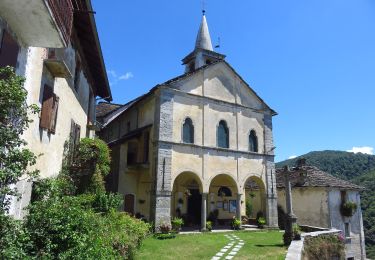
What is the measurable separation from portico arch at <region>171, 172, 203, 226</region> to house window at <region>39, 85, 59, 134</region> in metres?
14.7

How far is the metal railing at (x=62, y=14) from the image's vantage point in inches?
244

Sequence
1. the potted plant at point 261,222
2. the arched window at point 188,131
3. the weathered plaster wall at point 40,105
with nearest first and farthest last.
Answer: the weathered plaster wall at point 40,105
the arched window at point 188,131
the potted plant at point 261,222

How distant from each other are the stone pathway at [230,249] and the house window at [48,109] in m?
7.85

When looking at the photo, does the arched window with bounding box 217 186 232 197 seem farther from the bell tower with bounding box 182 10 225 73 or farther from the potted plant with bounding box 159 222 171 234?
the bell tower with bounding box 182 10 225 73

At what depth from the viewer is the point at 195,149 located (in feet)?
74.3

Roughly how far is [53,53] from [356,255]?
2874 cm

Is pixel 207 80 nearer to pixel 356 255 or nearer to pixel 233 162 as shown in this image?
pixel 233 162

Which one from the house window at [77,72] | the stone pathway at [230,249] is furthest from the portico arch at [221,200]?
the house window at [77,72]

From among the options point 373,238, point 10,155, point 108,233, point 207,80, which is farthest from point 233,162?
point 373,238

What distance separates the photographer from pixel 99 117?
34406 mm

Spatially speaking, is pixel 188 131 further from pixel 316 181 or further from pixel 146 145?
pixel 316 181

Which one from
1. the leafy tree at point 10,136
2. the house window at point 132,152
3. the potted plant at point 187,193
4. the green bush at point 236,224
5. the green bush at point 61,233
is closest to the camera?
the leafy tree at point 10,136

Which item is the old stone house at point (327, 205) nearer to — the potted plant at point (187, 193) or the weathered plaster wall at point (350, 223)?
the weathered plaster wall at point (350, 223)

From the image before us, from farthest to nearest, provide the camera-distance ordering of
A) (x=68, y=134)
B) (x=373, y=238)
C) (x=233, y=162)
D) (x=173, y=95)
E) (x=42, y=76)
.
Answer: (x=373, y=238)
(x=233, y=162)
(x=173, y=95)
(x=68, y=134)
(x=42, y=76)
